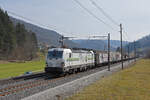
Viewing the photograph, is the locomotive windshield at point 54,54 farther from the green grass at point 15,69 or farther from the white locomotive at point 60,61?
the green grass at point 15,69

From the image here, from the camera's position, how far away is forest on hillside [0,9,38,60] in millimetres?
70062

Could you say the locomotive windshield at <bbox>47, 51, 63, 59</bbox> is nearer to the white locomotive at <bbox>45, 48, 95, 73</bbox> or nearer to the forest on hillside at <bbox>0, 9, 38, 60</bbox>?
the white locomotive at <bbox>45, 48, 95, 73</bbox>

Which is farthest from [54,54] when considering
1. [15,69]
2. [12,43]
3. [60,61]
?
[12,43]

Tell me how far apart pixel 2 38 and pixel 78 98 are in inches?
2377

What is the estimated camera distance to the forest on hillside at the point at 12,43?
230ft

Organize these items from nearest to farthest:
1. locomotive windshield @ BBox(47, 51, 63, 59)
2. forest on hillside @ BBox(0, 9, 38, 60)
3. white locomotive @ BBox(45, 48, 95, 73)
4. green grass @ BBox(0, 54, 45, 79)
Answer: white locomotive @ BBox(45, 48, 95, 73), locomotive windshield @ BBox(47, 51, 63, 59), green grass @ BBox(0, 54, 45, 79), forest on hillside @ BBox(0, 9, 38, 60)

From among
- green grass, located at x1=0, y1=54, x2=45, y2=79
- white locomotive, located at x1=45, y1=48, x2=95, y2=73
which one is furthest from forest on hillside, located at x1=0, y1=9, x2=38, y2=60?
white locomotive, located at x1=45, y1=48, x2=95, y2=73

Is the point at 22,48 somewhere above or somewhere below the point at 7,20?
below

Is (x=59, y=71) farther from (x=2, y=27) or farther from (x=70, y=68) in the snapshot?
(x=2, y=27)

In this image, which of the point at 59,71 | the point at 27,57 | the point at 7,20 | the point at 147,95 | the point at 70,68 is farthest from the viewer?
the point at 27,57

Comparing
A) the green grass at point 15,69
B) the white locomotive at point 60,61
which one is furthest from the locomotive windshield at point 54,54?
the green grass at point 15,69

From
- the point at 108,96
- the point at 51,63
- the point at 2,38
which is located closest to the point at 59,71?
the point at 51,63

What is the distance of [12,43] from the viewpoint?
73.4 metres

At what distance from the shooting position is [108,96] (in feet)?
46.0
